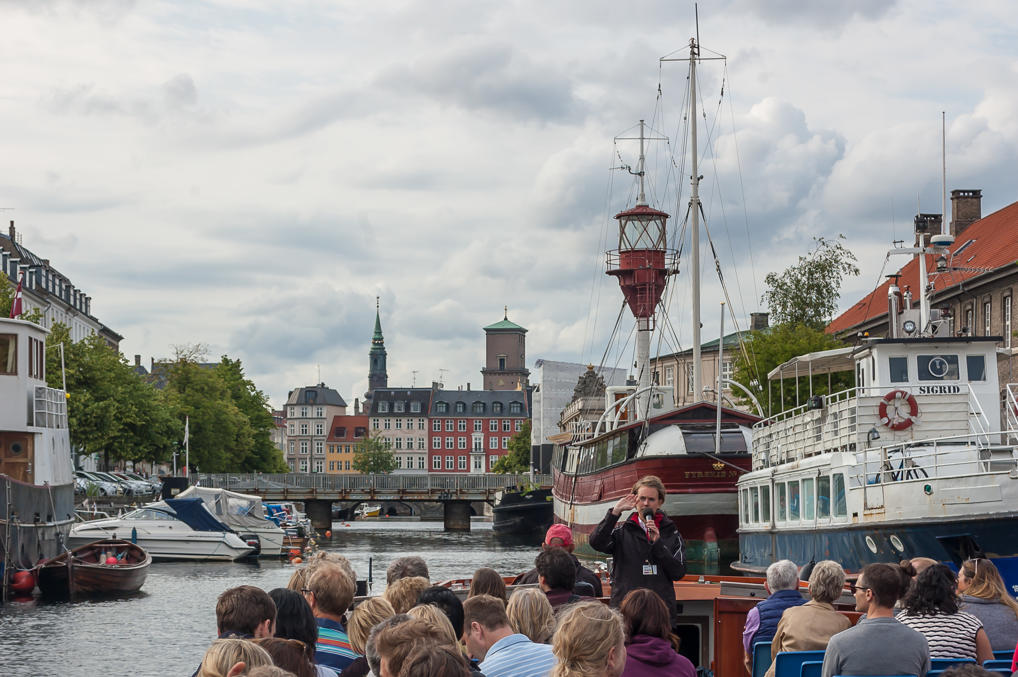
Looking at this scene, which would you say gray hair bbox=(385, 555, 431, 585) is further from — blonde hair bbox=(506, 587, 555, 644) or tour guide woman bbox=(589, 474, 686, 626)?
blonde hair bbox=(506, 587, 555, 644)

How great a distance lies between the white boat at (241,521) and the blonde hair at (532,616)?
44.8 meters

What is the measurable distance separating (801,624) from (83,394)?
64004 millimetres

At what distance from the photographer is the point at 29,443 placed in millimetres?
36500

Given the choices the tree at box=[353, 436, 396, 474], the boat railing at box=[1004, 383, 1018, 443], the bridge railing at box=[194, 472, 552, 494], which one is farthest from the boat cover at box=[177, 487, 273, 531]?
the tree at box=[353, 436, 396, 474]

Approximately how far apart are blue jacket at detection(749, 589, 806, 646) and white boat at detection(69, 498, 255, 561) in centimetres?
4156

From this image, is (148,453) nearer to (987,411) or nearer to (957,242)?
(957,242)

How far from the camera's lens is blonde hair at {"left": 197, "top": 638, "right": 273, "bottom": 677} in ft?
18.7

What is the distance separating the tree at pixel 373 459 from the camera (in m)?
195

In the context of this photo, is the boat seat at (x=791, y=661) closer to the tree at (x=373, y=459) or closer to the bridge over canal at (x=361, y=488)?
the bridge over canal at (x=361, y=488)

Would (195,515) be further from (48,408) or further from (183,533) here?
(48,408)

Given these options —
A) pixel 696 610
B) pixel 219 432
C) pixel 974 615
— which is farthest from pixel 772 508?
pixel 219 432

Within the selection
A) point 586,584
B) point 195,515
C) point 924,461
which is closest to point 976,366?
point 924,461

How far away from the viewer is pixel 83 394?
228 feet

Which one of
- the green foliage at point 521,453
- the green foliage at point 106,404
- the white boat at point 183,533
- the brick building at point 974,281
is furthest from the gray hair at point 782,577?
the green foliage at point 521,453
